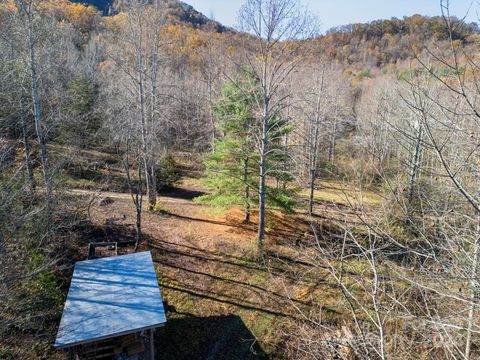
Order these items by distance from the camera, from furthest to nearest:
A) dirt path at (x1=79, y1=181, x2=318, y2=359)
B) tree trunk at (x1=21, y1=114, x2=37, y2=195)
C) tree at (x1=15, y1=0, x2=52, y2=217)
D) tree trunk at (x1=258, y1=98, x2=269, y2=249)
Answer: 1. tree trunk at (x1=258, y1=98, x2=269, y2=249)
2. tree at (x1=15, y1=0, x2=52, y2=217)
3. tree trunk at (x1=21, y1=114, x2=37, y2=195)
4. dirt path at (x1=79, y1=181, x2=318, y2=359)

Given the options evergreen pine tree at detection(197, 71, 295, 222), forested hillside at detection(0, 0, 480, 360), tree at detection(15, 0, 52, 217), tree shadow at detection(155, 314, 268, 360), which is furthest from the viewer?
evergreen pine tree at detection(197, 71, 295, 222)

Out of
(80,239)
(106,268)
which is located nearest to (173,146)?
(80,239)

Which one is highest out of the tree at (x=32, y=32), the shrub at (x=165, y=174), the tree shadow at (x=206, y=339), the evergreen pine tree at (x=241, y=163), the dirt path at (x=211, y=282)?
the tree at (x=32, y=32)

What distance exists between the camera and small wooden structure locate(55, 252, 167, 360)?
266 inches

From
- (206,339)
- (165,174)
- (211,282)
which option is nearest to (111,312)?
(206,339)

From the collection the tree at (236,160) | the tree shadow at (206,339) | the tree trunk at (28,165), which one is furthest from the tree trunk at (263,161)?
the tree trunk at (28,165)

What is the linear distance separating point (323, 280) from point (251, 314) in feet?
10.9

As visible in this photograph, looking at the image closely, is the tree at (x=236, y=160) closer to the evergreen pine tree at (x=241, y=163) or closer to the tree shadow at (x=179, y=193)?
the evergreen pine tree at (x=241, y=163)

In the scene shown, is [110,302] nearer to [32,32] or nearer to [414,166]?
[414,166]

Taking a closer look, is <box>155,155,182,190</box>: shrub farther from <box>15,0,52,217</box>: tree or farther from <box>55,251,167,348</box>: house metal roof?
<box>55,251,167,348</box>: house metal roof

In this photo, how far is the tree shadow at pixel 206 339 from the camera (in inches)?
353

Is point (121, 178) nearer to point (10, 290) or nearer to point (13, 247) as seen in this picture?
point (13, 247)

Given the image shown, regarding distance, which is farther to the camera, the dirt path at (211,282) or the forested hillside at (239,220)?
the dirt path at (211,282)

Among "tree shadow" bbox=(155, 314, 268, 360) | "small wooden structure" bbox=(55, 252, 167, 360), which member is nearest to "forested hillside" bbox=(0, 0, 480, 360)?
"tree shadow" bbox=(155, 314, 268, 360)
